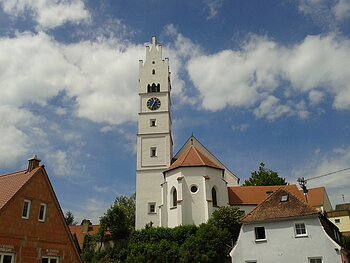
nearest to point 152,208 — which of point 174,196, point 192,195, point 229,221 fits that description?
point 174,196

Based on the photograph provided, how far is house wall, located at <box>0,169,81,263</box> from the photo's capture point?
21406 mm

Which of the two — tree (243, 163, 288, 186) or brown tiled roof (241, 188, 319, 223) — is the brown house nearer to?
brown tiled roof (241, 188, 319, 223)

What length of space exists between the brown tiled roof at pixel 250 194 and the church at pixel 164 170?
2330mm

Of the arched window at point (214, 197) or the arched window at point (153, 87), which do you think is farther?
the arched window at point (153, 87)

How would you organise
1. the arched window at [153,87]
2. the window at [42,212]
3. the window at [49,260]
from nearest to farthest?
1. the window at [49,260]
2. the window at [42,212]
3. the arched window at [153,87]

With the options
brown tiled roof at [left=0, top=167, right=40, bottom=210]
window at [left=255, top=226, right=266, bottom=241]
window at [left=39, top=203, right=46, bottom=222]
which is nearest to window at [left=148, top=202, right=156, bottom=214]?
window at [left=255, top=226, right=266, bottom=241]

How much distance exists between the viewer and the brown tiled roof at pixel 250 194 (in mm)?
47728

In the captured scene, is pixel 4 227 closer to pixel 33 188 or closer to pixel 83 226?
pixel 33 188

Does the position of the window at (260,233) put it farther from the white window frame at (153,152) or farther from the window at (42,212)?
the white window frame at (153,152)

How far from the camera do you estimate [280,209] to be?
97.4 ft

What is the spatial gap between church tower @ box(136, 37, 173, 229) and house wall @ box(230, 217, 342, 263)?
764 inches

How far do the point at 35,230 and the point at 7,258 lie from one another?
7.46ft

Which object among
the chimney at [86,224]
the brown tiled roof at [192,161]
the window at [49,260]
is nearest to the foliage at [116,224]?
the brown tiled roof at [192,161]

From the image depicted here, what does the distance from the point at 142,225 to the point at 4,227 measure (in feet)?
93.3
